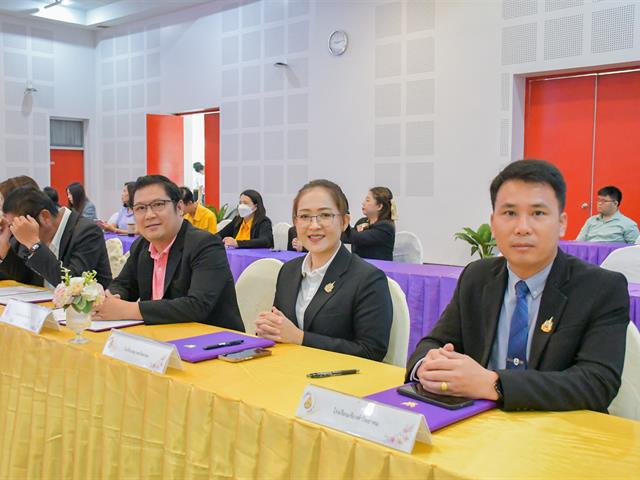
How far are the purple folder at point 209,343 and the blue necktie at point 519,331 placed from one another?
73 cm

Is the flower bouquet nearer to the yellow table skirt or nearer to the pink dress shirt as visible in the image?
the yellow table skirt

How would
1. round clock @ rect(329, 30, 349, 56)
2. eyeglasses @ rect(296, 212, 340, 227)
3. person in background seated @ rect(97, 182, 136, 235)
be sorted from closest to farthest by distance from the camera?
eyeglasses @ rect(296, 212, 340, 227), person in background seated @ rect(97, 182, 136, 235), round clock @ rect(329, 30, 349, 56)

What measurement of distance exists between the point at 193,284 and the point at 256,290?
40cm

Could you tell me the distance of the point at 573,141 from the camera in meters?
6.74

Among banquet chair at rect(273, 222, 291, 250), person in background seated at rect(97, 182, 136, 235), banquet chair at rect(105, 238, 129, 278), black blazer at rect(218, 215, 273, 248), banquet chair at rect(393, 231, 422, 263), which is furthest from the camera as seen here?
person in background seated at rect(97, 182, 136, 235)

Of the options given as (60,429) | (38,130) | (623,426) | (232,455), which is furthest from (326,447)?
(38,130)

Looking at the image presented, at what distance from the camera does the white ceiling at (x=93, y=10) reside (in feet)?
33.5

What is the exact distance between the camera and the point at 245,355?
176cm

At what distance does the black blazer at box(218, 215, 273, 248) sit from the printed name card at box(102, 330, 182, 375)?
13.9 feet

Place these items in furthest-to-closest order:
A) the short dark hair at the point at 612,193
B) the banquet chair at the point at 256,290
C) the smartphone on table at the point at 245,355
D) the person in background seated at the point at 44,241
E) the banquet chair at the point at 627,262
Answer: the short dark hair at the point at 612,193 → the banquet chair at the point at 627,262 → the person in background seated at the point at 44,241 → the banquet chair at the point at 256,290 → the smartphone on table at the point at 245,355

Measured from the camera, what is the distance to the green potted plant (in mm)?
6431

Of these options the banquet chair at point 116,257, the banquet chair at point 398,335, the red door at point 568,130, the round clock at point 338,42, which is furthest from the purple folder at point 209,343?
the round clock at point 338,42

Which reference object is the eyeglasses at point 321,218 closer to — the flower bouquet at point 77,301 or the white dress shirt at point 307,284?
the white dress shirt at point 307,284

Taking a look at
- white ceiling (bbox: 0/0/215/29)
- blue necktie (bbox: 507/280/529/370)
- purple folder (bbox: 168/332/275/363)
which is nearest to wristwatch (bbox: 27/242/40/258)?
purple folder (bbox: 168/332/275/363)
